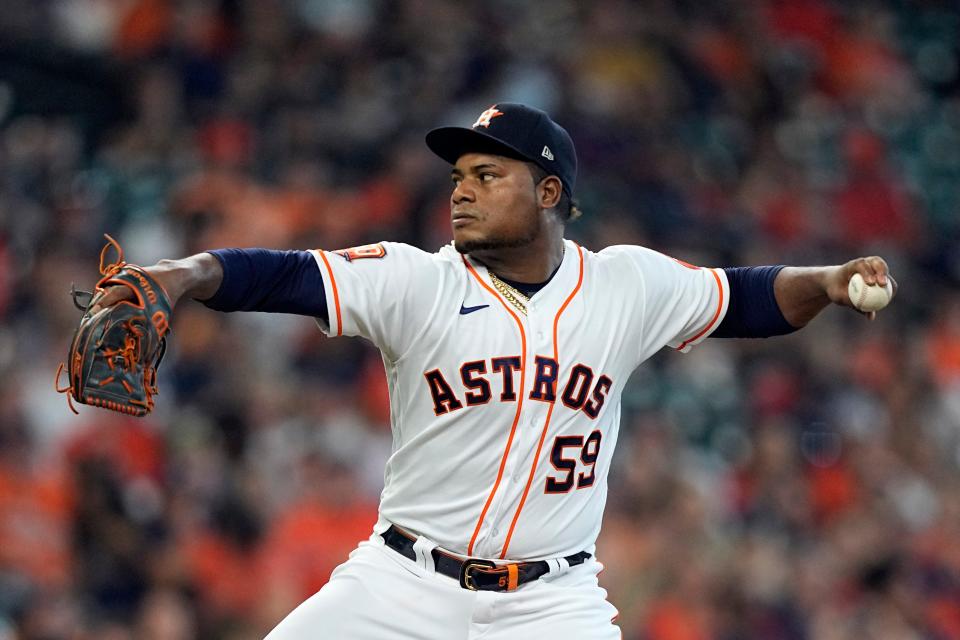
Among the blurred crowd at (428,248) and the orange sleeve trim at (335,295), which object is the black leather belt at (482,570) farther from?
the blurred crowd at (428,248)

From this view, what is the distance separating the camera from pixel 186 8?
890cm

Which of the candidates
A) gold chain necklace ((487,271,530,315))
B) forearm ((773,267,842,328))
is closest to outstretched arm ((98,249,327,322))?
gold chain necklace ((487,271,530,315))

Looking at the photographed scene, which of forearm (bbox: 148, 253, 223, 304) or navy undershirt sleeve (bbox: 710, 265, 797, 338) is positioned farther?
navy undershirt sleeve (bbox: 710, 265, 797, 338)

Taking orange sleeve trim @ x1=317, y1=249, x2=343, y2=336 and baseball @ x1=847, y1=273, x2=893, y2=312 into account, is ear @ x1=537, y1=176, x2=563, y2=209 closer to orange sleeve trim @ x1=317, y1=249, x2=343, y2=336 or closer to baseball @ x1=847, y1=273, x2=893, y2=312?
orange sleeve trim @ x1=317, y1=249, x2=343, y2=336

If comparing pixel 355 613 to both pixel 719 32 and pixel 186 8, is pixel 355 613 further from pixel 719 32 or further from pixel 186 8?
pixel 719 32

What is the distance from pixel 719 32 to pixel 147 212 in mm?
5065

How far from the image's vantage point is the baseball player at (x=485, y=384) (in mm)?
3646

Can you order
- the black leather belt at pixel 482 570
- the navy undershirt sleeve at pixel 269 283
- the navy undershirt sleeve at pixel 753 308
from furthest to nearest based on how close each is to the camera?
the navy undershirt sleeve at pixel 753 308
the black leather belt at pixel 482 570
the navy undershirt sleeve at pixel 269 283

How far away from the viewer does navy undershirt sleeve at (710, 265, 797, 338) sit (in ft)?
13.6

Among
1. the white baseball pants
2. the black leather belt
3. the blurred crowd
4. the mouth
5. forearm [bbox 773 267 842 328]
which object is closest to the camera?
the white baseball pants

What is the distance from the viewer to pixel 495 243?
3912 mm

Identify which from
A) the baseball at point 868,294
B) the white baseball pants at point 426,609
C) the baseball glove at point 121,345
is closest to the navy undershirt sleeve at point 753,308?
the baseball at point 868,294

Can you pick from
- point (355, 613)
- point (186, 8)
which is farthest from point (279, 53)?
point (355, 613)

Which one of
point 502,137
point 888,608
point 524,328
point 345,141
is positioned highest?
point 345,141
